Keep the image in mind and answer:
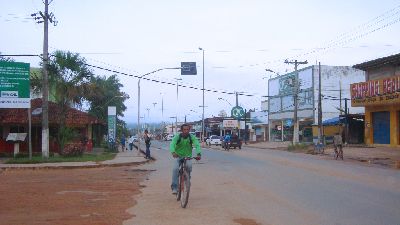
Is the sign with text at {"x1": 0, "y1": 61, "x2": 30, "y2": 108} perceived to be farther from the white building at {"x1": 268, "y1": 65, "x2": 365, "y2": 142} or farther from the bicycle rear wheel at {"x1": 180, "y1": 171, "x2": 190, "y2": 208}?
the white building at {"x1": 268, "y1": 65, "x2": 365, "y2": 142}

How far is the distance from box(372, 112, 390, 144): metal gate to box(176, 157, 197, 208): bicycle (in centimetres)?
3573

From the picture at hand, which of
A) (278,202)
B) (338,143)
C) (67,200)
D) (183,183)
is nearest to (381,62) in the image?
(338,143)

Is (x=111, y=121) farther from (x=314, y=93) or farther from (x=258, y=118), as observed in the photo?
(x=258, y=118)

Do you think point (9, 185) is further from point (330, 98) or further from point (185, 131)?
point (330, 98)

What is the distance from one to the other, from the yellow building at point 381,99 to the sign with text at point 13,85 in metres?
27.1

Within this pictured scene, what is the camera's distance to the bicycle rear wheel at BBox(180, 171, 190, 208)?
10.4 metres

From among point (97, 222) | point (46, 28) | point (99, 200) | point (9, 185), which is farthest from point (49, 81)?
point (97, 222)

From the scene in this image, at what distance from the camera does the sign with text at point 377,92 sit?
38.7 m

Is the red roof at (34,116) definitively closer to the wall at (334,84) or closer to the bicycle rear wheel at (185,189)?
the bicycle rear wheel at (185,189)

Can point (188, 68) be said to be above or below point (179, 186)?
above

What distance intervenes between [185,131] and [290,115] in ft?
210

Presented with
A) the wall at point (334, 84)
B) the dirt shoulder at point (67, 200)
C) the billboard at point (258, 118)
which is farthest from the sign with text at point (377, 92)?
the billboard at point (258, 118)

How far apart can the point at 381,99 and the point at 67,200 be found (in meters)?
34.2

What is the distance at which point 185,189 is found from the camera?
10492mm
